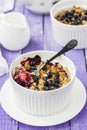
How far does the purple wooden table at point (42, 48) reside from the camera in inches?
31.9

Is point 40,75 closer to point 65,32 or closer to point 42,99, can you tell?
point 42,99

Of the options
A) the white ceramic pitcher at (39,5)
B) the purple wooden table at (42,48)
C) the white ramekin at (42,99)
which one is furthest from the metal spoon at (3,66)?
the white ceramic pitcher at (39,5)

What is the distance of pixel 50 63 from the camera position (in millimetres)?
875

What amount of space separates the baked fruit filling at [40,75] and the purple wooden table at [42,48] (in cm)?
8

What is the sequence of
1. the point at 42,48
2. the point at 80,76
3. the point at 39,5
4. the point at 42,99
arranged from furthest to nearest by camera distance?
1. the point at 39,5
2. the point at 42,48
3. the point at 80,76
4. the point at 42,99

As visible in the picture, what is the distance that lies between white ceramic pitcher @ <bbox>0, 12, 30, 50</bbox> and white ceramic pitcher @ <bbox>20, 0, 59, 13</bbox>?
0.39 ft

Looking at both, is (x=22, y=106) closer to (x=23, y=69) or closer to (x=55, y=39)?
(x=23, y=69)

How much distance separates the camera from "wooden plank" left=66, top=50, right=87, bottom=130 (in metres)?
0.81

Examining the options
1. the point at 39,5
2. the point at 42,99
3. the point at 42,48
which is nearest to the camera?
the point at 42,99

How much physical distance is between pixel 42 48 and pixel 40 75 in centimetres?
24

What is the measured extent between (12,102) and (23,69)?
0.26 ft

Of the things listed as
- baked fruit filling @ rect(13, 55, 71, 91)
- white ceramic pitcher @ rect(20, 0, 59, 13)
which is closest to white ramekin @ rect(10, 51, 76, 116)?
baked fruit filling @ rect(13, 55, 71, 91)

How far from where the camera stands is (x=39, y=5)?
46.6 inches

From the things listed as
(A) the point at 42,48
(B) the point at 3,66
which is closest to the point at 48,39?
(A) the point at 42,48
